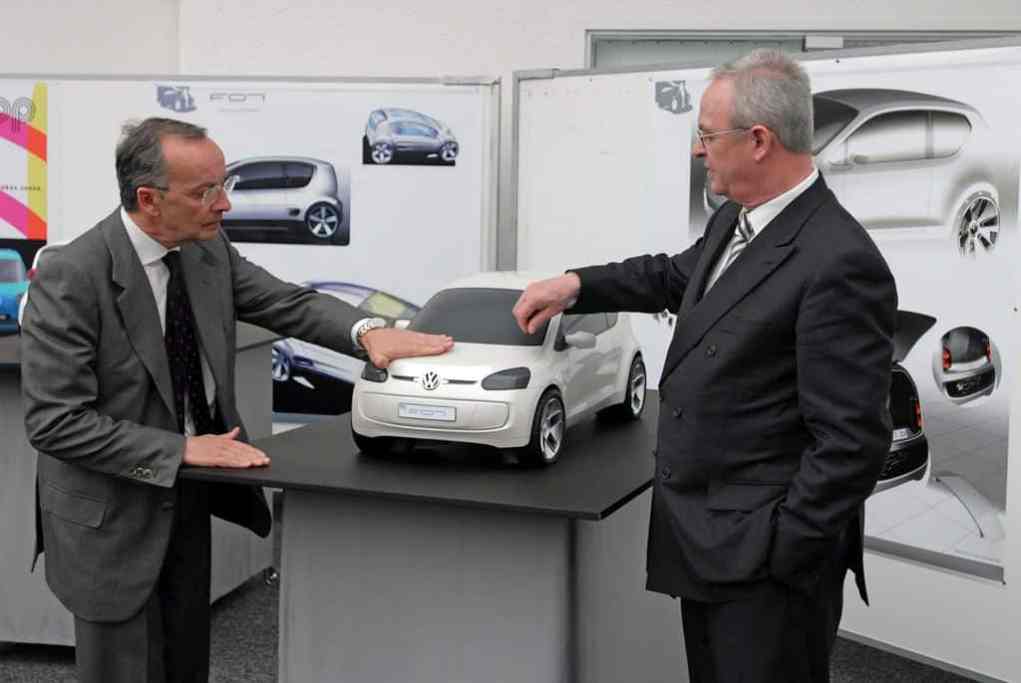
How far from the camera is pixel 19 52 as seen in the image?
665 centimetres

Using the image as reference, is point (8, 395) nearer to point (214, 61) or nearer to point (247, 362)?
point (247, 362)

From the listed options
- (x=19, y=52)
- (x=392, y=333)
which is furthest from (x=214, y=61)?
(x=392, y=333)

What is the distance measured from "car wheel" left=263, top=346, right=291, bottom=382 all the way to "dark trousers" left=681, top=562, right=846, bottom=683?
10.8 ft


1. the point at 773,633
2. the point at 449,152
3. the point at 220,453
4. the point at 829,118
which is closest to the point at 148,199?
the point at 220,453

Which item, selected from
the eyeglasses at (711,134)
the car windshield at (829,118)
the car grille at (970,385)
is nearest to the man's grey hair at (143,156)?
the eyeglasses at (711,134)

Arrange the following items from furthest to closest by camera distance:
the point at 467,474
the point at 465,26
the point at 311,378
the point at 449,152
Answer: the point at 465,26, the point at 311,378, the point at 449,152, the point at 467,474

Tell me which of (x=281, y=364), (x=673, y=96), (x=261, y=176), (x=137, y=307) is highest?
(x=673, y=96)

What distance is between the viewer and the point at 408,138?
16.3ft

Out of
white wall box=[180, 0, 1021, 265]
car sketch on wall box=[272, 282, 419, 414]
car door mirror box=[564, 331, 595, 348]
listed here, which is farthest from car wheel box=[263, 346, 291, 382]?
car door mirror box=[564, 331, 595, 348]

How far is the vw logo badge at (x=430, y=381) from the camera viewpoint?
2.48 meters

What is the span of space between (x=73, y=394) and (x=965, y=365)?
2309mm

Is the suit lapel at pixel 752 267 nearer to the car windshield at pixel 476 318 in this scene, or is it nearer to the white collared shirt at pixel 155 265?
the car windshield at pixel 476 318

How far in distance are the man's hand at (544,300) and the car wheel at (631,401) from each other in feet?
1.53

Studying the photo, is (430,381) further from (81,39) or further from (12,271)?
(81,39)
